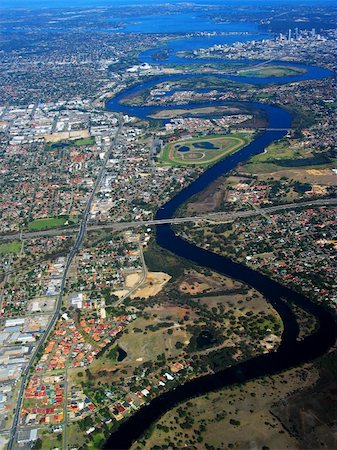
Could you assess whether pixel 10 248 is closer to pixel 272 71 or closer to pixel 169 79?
pixel 169 79

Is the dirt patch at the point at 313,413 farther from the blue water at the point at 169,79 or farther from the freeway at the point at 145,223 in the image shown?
the blue water at the point at 169,79

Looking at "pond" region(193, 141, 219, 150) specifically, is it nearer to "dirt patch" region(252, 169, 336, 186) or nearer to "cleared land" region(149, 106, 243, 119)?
"dirt patch" region(252, 169, 336, 186)

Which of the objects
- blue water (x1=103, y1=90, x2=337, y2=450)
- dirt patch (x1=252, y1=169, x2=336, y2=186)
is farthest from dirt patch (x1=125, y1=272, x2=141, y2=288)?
dirt patch (x1=252, y1=169, x2=336, y2=186)

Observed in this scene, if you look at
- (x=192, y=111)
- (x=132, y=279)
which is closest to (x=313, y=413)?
(x=132, y=279)

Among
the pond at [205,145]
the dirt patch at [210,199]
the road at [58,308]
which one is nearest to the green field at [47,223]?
the road at [58,308]

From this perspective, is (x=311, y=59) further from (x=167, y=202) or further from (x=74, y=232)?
(x=74, y=232)

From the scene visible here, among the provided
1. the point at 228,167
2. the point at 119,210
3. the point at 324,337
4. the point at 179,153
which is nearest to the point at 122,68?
the point at 179,153
